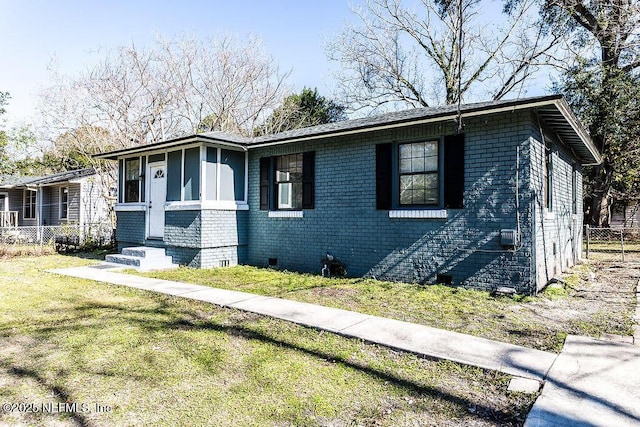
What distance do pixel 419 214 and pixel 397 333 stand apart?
141 inches

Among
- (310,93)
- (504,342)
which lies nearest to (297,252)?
(504,342)

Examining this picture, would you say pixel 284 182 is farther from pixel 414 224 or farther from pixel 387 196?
pixel 414 224

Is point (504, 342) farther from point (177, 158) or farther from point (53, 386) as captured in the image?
point (177, 158)

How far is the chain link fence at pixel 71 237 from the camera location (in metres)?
14.3

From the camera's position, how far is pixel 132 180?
1232 cm

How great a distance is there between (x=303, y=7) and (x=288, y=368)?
14.2 m

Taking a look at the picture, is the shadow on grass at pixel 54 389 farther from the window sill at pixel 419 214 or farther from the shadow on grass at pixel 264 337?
the window sill at pixel 419 214

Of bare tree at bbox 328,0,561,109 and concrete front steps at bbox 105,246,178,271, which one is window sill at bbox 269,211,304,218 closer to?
concrete front steps at bbox 105,246,178,271

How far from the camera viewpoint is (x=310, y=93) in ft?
89.5

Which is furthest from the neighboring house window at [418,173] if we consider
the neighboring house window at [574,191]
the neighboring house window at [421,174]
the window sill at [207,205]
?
the neighboring house window at [574,191]

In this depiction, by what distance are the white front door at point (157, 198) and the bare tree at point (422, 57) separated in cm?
1607

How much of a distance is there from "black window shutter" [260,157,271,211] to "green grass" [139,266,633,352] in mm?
2143

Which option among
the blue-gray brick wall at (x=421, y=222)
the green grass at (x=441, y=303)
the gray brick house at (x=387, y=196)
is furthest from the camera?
the gray brick house at (x=387, y=196)

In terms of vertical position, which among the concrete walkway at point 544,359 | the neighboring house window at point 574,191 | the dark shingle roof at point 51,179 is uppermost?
the dark shingle roof at point 51,179
